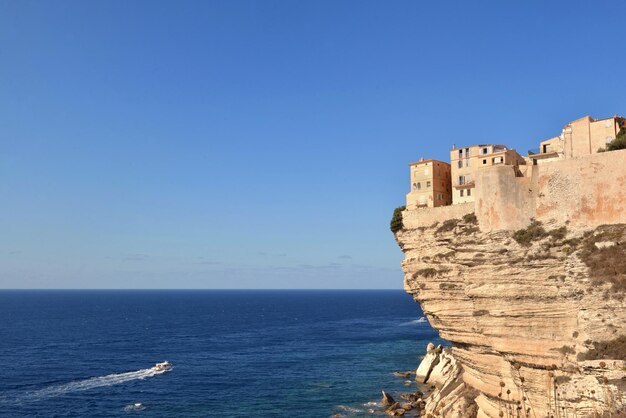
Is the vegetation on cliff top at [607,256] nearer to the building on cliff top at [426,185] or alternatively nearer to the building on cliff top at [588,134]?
the building on cliff top at [588,134]

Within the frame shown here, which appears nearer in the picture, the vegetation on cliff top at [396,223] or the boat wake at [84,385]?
the vegetation on cliff top at [396,223]

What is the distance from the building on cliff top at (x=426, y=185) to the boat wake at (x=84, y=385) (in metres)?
43.4

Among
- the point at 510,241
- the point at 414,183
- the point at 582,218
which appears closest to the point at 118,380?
the point at 414,183

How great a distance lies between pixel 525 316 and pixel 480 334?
170 inches

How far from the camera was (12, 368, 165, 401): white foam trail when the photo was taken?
59.8m

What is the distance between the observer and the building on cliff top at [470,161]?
5031 centimetres

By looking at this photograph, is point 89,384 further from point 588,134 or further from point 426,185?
point 588,134

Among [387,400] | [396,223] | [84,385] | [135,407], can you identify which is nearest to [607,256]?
[396,223]

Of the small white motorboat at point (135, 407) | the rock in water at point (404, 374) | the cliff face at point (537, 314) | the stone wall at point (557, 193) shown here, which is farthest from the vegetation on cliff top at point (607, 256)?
the small white motorboat at point (135, 407)

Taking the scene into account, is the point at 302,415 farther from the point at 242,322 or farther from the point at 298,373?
the point at 242,322

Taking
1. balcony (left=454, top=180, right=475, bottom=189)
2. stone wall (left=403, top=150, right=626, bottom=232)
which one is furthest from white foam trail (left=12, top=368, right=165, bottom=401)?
stone wall (left=403, top=150, right=626, bottom=232)

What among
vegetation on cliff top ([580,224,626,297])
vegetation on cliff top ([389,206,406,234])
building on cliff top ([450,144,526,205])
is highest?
building on cliff top ([450,144,526,205])

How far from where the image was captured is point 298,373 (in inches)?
2749

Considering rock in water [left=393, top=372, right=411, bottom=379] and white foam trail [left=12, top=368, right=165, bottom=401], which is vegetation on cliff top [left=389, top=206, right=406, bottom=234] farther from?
white foam trail [left=12, top=368, right=165, bottom=401]
